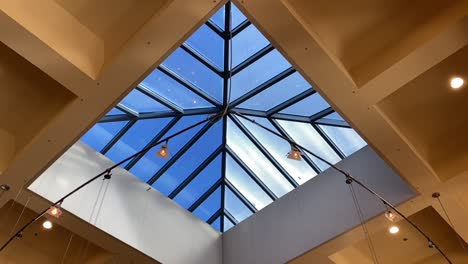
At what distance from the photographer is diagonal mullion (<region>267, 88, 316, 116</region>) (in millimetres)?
6574

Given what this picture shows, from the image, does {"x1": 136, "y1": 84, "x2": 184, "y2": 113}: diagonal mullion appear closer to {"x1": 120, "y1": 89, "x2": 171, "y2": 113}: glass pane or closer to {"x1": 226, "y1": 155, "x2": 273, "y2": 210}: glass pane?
{"x1": 120, "y1": 89, "x2": 171, "y2": 113}: glass pane

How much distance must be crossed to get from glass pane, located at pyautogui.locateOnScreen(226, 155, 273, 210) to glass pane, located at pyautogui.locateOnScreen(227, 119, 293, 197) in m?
0.25

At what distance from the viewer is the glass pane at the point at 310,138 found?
7180 mm

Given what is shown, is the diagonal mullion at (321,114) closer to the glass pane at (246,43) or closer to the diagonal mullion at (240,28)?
the glass pane at (246,43)

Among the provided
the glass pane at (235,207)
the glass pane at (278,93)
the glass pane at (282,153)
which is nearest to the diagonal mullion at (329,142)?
the glass pane at (282,153)

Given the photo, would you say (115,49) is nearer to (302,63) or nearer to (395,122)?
(302,63)

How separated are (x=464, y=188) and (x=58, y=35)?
233 inches

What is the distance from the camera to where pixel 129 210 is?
725 cm

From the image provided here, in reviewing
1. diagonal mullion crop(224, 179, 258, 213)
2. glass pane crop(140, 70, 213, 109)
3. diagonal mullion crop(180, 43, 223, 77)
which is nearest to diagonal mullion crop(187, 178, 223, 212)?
diagonal mullion crop(224, 179, 258, 213)

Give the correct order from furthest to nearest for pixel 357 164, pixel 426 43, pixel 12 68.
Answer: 1. pixel 357 164
2. pixel 12 68
3. pixel 426 43

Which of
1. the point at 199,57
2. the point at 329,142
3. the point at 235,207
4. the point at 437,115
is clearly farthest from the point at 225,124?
the point at 437,115

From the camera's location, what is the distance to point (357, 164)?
6.84 m

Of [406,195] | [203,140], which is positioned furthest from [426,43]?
[203,140]

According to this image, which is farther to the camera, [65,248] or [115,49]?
[65,248]
